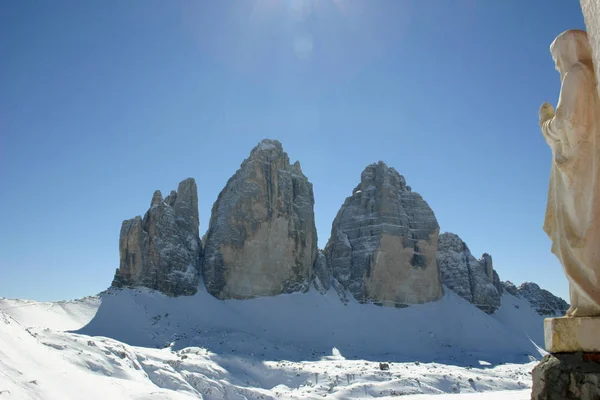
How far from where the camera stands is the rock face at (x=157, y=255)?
125ft

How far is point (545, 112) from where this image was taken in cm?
363

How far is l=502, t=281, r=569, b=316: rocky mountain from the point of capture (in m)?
58.3

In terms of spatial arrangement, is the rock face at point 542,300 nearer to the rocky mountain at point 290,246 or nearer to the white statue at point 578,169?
the rocky mountain at point 290,246

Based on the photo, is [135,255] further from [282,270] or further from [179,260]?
[282,270]

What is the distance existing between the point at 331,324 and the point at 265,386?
57.3 ft

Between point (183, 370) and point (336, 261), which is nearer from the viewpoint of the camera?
point (183, 370)

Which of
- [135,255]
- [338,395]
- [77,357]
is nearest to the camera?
[77,357]

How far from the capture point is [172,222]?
4031cm

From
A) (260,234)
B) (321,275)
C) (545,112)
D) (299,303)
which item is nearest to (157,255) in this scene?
(260,234)

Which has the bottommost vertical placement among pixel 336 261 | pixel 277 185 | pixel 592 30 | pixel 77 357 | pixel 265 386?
pixel 265 386

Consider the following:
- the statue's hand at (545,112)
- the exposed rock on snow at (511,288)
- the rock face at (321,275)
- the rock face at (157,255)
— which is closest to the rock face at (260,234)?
the rock face at (321,275)

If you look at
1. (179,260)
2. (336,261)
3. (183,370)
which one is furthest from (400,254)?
(183,370)

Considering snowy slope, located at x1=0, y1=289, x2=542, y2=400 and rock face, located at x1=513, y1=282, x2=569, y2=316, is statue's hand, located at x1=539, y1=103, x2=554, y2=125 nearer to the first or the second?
snowy slope, located at x1=0, y1=289, x2=542, y2=400

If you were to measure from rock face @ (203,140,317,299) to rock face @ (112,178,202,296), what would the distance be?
2.16m
